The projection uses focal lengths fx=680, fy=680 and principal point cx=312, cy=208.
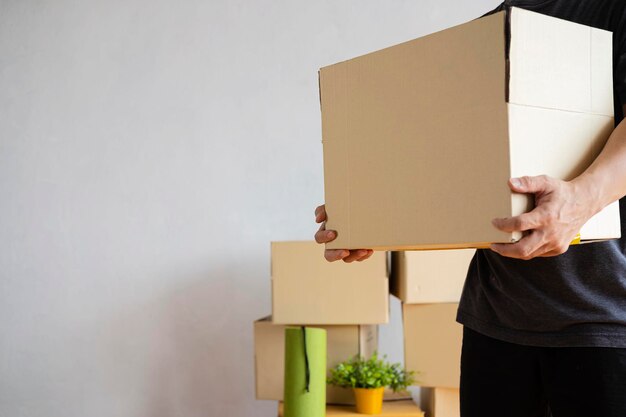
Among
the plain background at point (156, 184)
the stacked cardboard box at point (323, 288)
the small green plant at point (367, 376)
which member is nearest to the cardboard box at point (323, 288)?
the stacked cardboard box at point (323, 288)

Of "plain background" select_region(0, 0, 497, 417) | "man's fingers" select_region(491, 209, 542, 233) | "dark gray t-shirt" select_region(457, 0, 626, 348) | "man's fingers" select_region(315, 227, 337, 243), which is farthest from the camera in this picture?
"plain background" select_region(0, 0, 497, 417)

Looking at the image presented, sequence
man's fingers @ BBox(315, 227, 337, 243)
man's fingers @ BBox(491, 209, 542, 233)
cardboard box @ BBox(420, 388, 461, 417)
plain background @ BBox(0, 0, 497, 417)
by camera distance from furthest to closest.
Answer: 1. plain background @ BBox(0, 0, 497, 417)
2. cardboard box @ BBox(420, 388, 461, 417)
3. man's fingers @ BBox(315, 227, 337, 243)
4. man's fingers @ BBox(491, 209, 542, 233)

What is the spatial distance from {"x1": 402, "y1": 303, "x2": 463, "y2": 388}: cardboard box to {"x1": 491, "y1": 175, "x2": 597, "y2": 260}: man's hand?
1.13m

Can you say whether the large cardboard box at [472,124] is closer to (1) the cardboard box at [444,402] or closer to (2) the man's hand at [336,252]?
(2) the man's hand at [336,252]

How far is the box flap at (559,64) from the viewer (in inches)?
31.6

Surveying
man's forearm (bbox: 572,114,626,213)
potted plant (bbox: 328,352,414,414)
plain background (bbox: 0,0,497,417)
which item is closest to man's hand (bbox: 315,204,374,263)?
man's forearm (bbox: 572,114,626,213)

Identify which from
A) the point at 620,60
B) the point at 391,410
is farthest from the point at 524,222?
the point at 391,410

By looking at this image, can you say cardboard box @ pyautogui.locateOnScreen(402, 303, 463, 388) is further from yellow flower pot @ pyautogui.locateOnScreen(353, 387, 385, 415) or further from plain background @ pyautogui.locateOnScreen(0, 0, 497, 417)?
plain background @ pyautogui.locateOnScreen(0, 0, 497, 417)

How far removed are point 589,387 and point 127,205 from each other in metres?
1.86

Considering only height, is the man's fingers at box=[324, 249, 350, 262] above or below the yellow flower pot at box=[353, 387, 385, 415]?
above

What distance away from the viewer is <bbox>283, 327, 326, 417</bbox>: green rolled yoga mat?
1807 mm

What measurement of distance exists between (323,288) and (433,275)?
0.31 metres

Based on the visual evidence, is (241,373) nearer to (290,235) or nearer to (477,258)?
(290,235)

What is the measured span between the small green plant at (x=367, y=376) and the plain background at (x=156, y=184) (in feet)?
1.35
